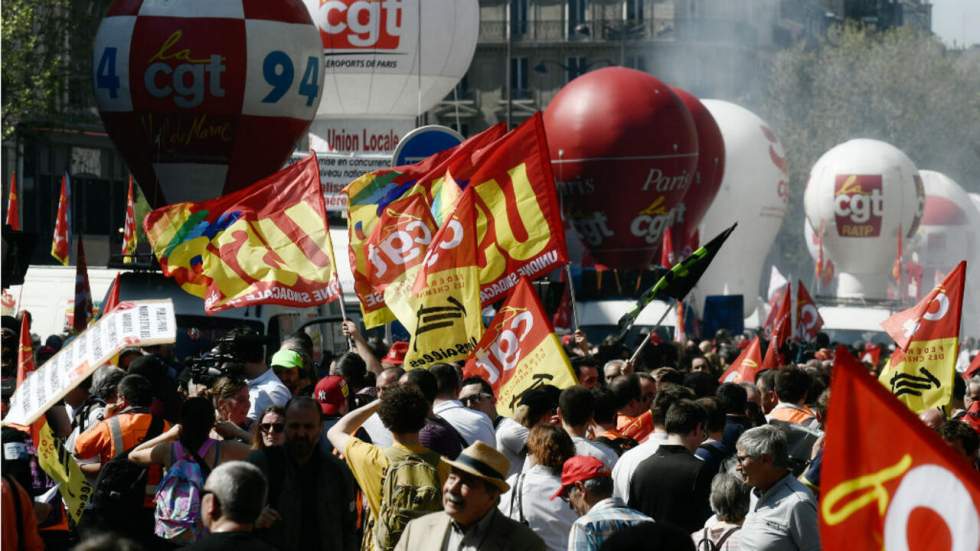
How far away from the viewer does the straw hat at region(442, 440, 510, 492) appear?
6.43 m

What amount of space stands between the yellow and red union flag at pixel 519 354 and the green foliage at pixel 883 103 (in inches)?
2412

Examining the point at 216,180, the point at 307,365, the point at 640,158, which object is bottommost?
the point at 640,158

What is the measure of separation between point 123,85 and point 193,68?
100cm

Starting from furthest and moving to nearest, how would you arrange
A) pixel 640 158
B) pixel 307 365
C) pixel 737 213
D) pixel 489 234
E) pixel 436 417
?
1. pixel 737 213
2. pixel 640 158
3. pixel 489 234
4. pixel 307 365
5. pixel 436 417

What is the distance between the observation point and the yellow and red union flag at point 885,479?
16.1 feet

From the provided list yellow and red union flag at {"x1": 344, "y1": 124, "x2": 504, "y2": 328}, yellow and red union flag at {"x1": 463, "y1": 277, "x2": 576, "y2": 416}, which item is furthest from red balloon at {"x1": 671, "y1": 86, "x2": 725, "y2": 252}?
yellow and red union flag at {"x1": 463, "y1": 277, "x2": 576, "y2": 416}

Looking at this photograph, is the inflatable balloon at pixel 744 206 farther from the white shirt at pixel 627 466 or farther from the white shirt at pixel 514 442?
the white shirt at pixel 627 466

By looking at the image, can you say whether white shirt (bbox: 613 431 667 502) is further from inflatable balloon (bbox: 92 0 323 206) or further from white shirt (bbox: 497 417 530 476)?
inflatable balloon (bbox: 92 0 323 206)

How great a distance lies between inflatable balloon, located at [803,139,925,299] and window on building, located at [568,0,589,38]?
3392cm

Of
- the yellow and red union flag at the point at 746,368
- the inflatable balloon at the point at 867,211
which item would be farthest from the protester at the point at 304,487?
the inflatable balloon at the point at 867,211

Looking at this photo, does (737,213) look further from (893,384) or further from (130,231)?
(893,384)

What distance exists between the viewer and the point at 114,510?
7.75 meters

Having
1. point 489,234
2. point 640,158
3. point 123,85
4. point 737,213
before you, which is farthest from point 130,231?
point 737,213

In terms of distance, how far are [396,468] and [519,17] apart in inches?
2968
